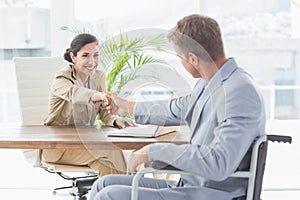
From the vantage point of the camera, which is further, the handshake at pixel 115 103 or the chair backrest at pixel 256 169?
the handshake at pixel 115 103

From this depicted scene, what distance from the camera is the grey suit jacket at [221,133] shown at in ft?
6.52

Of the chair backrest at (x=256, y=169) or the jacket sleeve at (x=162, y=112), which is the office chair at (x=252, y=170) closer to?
the chair backrest at (x=256, y=169)

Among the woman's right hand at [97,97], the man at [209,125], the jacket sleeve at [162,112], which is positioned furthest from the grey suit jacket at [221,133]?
the woman's right hand at [97,97]

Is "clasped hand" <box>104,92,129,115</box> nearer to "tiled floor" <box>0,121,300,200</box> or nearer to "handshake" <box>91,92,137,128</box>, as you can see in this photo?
"handshake" <box>91,92,137,128</box>

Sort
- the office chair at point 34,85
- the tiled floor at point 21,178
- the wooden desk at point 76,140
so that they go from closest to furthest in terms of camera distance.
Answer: the wooden desk at point 76,140 → the office chair at point 34,85 → the tiled floor at point 21,178

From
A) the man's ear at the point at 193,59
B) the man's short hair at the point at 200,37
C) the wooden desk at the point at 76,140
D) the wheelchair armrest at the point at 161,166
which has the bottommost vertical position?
the wooden desk at the point at 76,140

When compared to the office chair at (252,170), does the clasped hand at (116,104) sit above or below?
above

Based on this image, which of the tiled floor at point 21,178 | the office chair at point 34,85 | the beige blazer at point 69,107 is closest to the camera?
the beige blazer at point 69,107

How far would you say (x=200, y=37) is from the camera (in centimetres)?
210

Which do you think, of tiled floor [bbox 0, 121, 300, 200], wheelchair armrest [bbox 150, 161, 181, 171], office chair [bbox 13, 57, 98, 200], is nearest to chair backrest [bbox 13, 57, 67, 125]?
office chair [bbox 13, 57, 98, 200]

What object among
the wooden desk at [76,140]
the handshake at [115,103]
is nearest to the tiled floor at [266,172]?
the wooden desk at [76,140]

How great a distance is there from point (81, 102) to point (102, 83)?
27cm

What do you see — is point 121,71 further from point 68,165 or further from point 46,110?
point 46,110

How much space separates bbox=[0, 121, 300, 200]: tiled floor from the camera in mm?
4648
